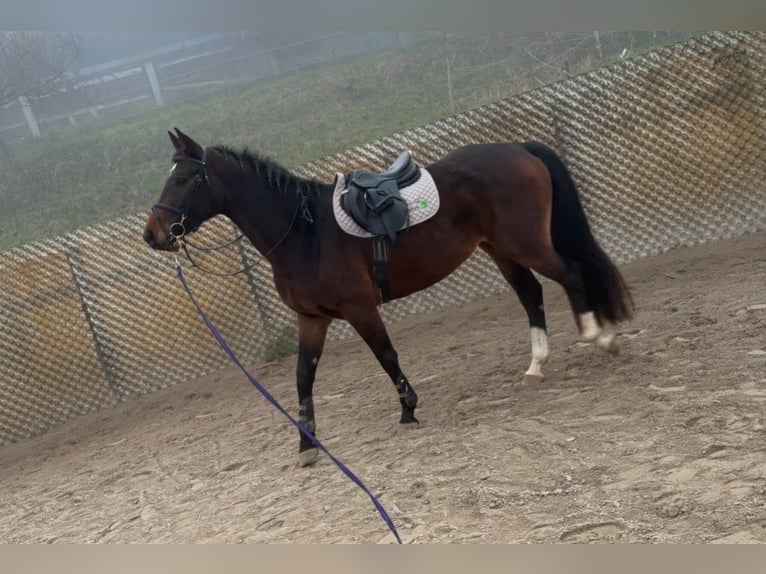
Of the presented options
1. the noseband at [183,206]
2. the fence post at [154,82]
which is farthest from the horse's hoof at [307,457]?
the fence post at [154,82]

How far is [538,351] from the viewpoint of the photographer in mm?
4223

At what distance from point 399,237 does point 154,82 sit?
674cm

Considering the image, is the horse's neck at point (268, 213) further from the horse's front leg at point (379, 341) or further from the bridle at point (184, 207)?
the horse's front leg at point (379, 341)

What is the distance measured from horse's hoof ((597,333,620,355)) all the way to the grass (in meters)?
7.15

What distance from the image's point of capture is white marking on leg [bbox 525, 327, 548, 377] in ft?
13.7


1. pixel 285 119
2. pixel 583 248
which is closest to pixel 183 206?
pixel 583 248

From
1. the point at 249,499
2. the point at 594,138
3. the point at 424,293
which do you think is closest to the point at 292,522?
the point at 249,499

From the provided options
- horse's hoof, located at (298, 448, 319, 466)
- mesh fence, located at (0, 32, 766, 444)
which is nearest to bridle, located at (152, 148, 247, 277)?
horse's hoof, located at (298, 448, 319, 466)

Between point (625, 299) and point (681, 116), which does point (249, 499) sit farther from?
point (681, 116)

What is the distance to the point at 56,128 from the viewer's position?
9.53 meters

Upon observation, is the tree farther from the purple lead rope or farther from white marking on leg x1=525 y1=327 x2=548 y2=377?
white marking on leg x1=525 y1=327 x2=548 y2=377

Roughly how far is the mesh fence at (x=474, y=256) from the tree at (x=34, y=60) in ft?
8.77

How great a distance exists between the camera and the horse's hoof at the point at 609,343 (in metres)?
4.09

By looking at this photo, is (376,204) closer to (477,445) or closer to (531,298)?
(531,298)
